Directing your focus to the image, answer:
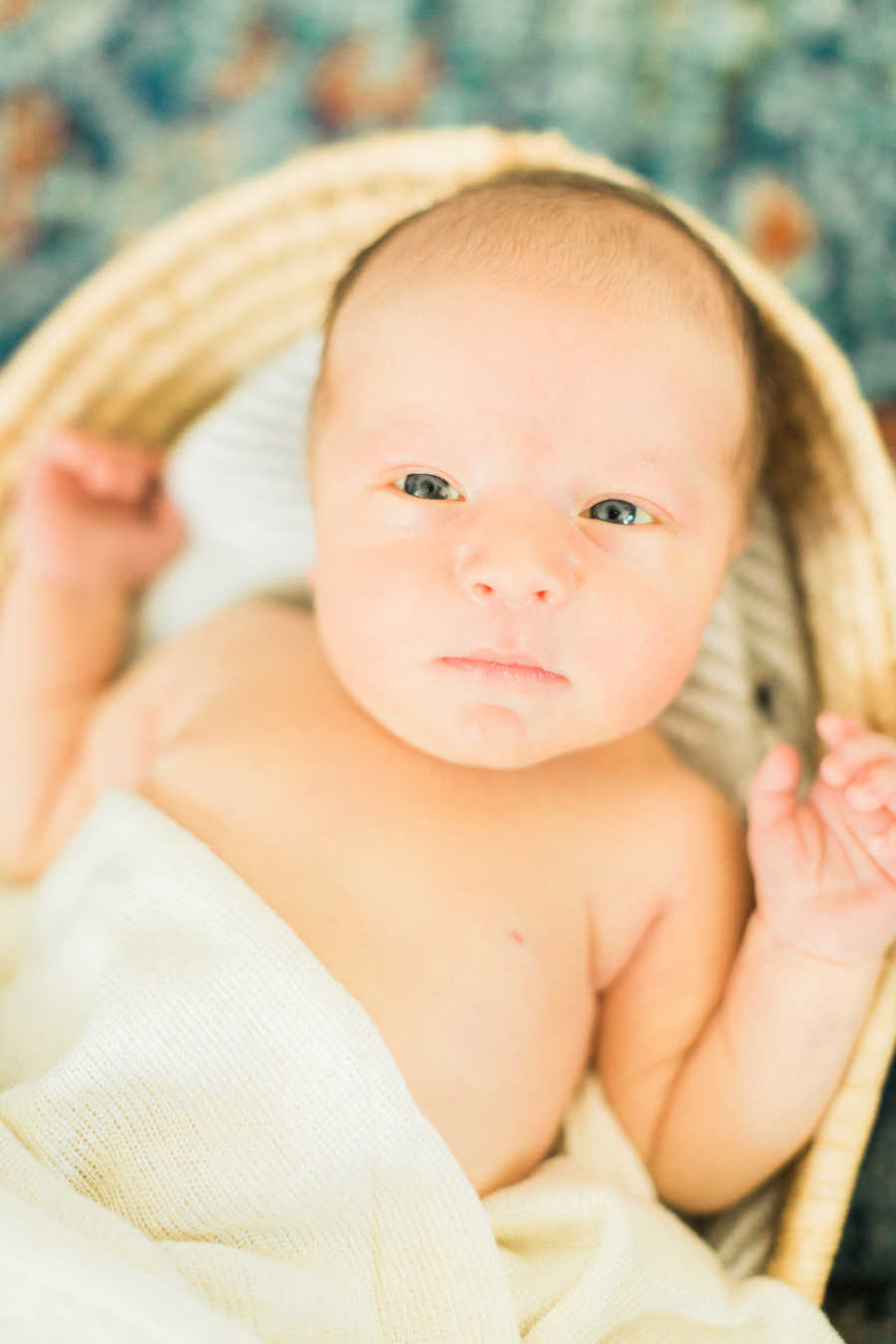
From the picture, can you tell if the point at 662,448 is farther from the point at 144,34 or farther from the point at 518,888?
the point at 144,34

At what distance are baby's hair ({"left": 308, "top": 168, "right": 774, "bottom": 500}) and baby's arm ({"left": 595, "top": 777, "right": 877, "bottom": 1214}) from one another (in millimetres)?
292

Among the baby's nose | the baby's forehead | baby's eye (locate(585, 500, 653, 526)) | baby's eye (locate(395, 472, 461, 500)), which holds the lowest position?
the baby's nose

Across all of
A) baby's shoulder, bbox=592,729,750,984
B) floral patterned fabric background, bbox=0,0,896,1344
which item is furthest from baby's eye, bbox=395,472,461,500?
floral patterned fabric background, bbox=0,0,896,1344

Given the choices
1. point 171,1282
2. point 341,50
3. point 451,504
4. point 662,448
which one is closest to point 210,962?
point 171,1282

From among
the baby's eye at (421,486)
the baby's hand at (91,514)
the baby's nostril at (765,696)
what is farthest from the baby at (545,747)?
the baby's hand at (91,514)

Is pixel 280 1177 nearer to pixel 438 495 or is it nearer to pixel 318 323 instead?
pixel 438 495

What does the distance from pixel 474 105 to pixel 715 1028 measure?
1.17 m

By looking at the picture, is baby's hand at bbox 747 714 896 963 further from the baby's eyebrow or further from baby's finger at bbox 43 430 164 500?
baby's finger at bbox 43 430 164 500

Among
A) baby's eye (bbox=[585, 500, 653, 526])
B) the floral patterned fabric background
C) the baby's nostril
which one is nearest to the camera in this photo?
baby's eye (bbox=[585, 500, 653, 526])

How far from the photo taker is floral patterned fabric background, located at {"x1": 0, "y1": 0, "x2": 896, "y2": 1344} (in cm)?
146

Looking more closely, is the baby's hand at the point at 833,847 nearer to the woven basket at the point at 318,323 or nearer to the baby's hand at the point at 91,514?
the woven basket at the point at 318,323

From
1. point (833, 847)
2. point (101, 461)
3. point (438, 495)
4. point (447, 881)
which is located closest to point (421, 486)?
point (438, 495)

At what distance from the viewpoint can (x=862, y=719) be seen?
1.03m

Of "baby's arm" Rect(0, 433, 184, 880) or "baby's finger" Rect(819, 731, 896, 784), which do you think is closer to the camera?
"baby's finger" Rect(819, 731, 896, 784)
